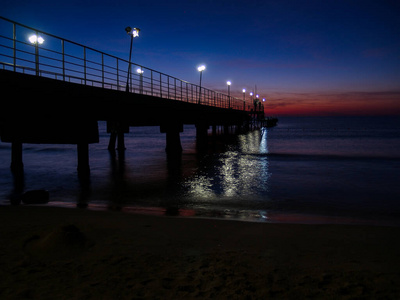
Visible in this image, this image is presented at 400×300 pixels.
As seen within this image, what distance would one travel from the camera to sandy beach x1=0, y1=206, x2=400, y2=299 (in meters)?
3.59

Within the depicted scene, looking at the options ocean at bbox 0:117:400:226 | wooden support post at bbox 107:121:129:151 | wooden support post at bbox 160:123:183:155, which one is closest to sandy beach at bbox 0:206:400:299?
ocean at bbox 0:117:400:226

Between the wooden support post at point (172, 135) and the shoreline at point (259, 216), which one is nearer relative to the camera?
the shoreline at point (259, 216)

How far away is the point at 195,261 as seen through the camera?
4.46m

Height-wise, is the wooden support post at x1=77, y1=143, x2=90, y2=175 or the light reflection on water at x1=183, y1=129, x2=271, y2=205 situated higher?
the wooden support post at x1=77, y1=143, x2=90, y2=175

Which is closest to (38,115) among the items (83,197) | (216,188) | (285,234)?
(83,197)

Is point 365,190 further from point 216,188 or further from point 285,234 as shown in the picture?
point 285,234

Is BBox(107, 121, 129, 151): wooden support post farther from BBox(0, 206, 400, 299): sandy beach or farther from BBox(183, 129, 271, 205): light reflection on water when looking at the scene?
BBox(0, 206, 400, 299): sandy beach

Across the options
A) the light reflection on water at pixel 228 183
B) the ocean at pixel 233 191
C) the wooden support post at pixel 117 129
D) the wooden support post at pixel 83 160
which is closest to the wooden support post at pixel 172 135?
the wooden support post at pixel 117 129

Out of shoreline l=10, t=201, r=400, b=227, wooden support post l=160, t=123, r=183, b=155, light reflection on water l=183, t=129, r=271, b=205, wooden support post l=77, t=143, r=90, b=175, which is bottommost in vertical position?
shoreline l=10, t=201, r=400, b=227

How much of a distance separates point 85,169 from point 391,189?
1333cm

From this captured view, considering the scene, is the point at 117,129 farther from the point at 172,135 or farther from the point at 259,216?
the point at 259,216

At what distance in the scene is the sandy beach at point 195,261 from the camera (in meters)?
3.59

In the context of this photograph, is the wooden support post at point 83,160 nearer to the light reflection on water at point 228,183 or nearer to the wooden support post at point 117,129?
the light reflection on water at point 228,183

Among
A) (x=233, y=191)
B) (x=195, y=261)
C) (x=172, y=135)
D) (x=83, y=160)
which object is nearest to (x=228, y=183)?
(x=233, y=191)
